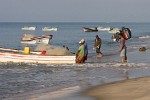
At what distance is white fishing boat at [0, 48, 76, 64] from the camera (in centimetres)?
2389

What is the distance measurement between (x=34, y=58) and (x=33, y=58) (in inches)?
3.2

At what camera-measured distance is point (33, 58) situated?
24.3 m

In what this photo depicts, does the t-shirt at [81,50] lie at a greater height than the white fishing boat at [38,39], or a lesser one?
greater

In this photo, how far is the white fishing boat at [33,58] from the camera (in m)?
23.9

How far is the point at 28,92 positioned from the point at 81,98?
2.90 metres

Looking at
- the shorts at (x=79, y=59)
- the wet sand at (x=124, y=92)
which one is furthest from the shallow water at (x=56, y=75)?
the wet sand at (x=124, y=92)

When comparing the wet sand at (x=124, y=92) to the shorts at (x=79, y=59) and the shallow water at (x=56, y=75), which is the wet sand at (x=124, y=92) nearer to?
the shallow water at (x=56, y=75)

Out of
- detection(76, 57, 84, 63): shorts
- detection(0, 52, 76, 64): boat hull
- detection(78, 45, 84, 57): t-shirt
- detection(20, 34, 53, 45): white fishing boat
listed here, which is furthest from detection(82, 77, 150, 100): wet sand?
detection(20, 34, 53, 45): white fishing boat

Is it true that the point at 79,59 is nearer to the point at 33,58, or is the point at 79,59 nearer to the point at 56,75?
the point at 33,58

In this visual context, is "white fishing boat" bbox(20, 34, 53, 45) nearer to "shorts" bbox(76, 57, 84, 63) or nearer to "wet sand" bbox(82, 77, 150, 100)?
"shorts" bbox(76, 57, 84, 63)

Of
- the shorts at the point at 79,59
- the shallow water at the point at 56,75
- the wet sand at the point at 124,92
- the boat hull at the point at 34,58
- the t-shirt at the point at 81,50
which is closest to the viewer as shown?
the wet sand at the point at 124,92

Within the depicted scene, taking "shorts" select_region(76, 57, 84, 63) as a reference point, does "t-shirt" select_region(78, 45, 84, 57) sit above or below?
above

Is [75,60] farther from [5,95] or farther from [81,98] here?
[81,98]

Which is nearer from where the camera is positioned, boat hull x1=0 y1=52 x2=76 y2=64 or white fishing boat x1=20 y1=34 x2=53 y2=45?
boat hull x1=0 y1=52 x2=76 y2=64
